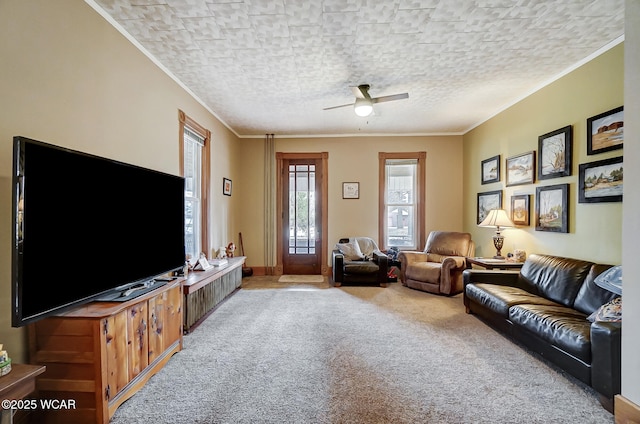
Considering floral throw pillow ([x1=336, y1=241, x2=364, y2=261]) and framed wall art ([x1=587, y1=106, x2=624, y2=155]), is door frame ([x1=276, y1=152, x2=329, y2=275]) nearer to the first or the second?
floral throw pillow ([x1=336, y1=241, x2=364, y2=261])

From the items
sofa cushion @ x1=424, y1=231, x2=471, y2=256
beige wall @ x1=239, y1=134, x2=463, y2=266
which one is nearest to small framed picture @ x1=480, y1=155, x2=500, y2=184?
sofa cushion @ x1=424, y1=231, x2=471, y2=256

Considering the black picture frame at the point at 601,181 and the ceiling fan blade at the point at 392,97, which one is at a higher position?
the ceiling fan blade at the point at 392,97

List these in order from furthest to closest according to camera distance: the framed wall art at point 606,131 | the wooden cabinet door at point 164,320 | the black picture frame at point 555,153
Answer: the black picture frame at point 555,153
the framed wall art at point 606,131
the wooden cabinet door at point 164,320

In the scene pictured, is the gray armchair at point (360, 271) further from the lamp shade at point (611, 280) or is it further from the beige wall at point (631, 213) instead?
the beige wall at point (631, 213)

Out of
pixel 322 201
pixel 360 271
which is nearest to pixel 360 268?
pixel 360 271

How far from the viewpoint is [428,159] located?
227 inches

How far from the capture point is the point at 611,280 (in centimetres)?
229

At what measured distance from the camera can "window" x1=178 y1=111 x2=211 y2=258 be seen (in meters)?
3.83

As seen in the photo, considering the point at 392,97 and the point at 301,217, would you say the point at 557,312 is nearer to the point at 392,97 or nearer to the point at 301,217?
the point at 392,97

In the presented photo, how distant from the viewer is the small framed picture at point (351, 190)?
19.2 feet

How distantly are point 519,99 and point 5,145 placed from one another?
17.5 feet

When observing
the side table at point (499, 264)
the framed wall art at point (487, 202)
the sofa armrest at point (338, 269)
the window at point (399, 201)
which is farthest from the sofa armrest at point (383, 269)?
the framed wall art at point (487, 202)

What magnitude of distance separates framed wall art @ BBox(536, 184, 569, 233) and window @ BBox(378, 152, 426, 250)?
237cm

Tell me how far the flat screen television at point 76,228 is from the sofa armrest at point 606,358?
3215 millimetres
